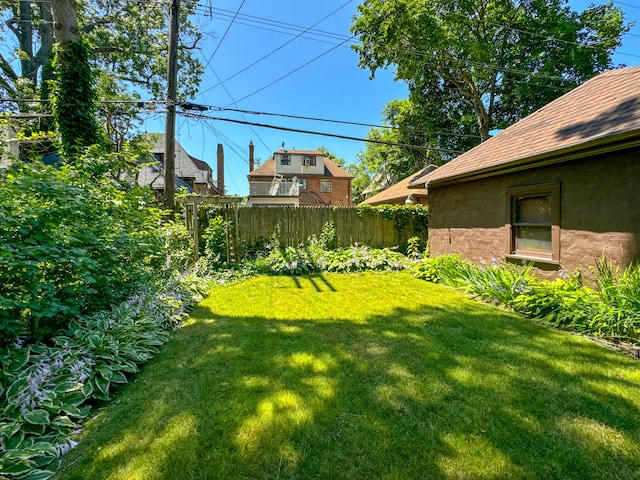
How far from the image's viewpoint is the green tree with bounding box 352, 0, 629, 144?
13321 millimetres

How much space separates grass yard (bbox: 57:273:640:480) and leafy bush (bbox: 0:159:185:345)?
44.3 inches

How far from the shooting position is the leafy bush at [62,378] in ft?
5.57

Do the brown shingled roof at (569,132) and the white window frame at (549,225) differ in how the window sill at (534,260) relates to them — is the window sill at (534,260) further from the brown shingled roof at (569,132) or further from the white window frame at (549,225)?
the brown shingled roof at (569,132)

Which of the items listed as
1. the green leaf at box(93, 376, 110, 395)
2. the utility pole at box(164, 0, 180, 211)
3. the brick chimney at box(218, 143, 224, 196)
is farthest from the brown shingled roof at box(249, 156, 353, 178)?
the green leaf at box(93, 376, 110, 395)

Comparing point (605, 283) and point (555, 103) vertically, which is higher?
point (555, 103)

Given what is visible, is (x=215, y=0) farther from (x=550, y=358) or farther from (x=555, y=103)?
(x=550, y=358)

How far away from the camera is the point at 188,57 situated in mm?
14859

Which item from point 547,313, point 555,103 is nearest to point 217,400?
→ point 547,313

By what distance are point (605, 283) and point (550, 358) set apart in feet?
6.90

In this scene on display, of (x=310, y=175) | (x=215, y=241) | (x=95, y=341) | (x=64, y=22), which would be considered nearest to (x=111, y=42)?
(x=64, y=22)

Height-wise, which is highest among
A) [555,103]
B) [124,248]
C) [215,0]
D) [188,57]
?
[188,57]

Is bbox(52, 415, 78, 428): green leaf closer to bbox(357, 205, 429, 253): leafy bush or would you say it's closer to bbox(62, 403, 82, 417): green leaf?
bbox(62, 403, 82, 417): green leaf

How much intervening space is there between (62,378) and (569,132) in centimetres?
779

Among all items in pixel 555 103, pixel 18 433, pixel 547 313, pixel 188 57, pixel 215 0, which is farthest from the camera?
pixel 188 57
